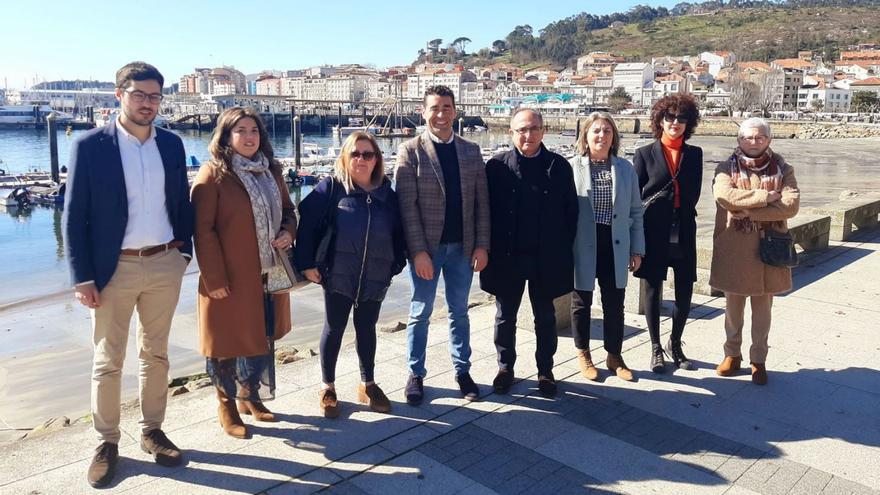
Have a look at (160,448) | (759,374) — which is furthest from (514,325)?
(160,448)

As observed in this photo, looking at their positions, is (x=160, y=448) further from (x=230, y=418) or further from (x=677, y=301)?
(x=677, y=301)

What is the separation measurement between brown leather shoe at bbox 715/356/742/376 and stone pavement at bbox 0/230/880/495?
95mm

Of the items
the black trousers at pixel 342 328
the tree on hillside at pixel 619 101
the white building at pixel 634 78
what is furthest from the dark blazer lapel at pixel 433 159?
the white building at pixel 634 78

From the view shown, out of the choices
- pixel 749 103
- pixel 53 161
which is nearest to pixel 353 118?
pixel 749 103

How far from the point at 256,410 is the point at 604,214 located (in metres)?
2.27

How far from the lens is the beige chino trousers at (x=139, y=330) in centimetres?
299

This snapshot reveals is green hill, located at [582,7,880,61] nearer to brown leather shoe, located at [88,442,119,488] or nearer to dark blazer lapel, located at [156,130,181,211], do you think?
dark blazer lapel, located at [156,130,181,211]

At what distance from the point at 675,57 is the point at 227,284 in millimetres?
155802

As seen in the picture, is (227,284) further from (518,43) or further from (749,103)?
(518,43)

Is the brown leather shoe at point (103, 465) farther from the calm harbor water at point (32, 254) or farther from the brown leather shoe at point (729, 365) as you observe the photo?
the brown leather shoe at point (729, 365)

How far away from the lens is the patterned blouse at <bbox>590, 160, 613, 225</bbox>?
407cm

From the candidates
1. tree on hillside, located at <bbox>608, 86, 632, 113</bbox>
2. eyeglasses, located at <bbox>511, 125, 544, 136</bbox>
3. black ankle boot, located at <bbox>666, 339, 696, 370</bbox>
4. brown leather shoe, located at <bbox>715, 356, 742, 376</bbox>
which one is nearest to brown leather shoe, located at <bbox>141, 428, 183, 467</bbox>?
eyeglasses, located at <bbox>511, 125, 544, 136</bbox>

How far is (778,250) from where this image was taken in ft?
13.4

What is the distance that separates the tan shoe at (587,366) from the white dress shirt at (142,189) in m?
2.57
